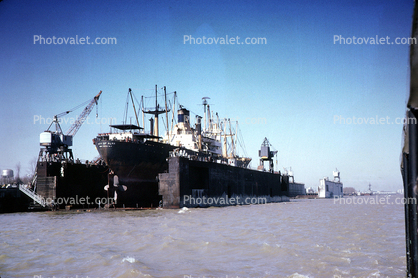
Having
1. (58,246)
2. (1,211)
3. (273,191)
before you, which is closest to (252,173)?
(273,191)

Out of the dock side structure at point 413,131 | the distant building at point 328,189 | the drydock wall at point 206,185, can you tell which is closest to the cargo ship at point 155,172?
the drydock wall at point 206,185

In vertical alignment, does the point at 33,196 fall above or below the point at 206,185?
below

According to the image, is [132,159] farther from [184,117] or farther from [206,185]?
[184,117]

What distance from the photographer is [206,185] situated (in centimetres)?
3947

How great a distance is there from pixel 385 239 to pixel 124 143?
1097 inches

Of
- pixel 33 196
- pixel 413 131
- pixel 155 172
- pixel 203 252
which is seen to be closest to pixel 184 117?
pixel 155 172

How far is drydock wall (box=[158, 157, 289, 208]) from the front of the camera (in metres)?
34.5

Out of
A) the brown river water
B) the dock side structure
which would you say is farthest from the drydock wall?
the dock side structure

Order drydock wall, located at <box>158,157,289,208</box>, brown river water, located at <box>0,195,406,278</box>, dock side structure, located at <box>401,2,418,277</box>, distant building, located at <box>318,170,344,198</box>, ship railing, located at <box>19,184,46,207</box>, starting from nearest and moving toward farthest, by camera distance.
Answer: dock side structure, located at <box>401,2,418,277</box> → brown river water, located at <box>0,195,406,278</box> → drydock wall, located at <box>158,157,289,208</box> → ship railing, located at <box>19,184,46,207</box> → distant building, located at <box>318,170,344,198</box>

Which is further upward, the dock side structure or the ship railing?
the dock side structure

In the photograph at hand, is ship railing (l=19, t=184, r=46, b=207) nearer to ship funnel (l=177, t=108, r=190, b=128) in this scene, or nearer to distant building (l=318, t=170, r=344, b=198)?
ship funnel (l=177, t=108, r=190, b=128)

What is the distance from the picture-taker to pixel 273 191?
64.4 metres

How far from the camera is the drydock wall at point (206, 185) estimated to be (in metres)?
34.5

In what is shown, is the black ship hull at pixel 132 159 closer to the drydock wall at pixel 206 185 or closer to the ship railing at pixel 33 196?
the drydock wall at pixel 206 185
